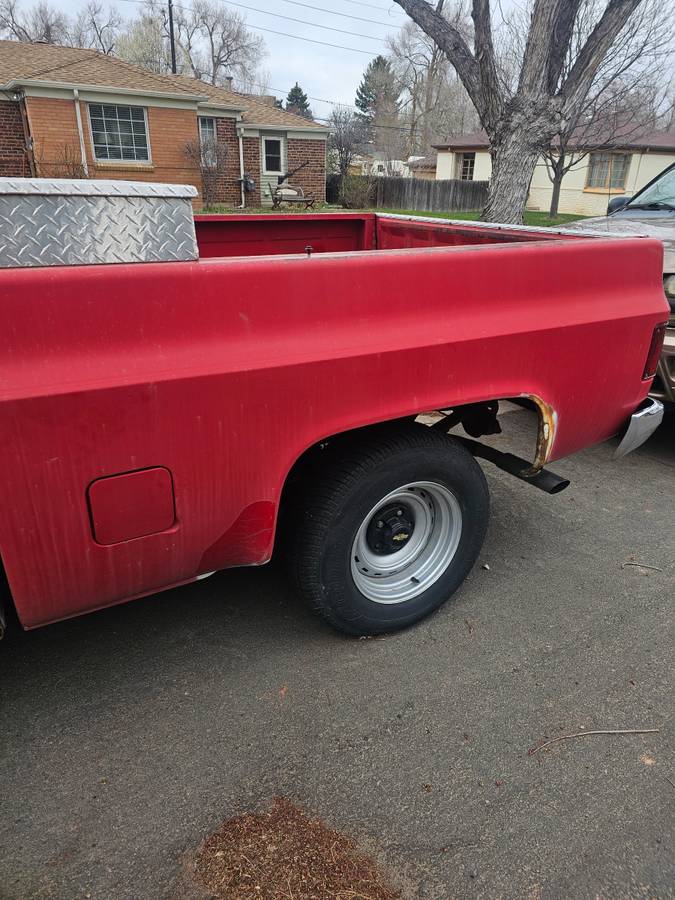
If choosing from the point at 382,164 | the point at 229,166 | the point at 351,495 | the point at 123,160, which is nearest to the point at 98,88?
the point at 123,160

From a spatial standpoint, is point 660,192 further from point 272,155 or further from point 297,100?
point 297,100

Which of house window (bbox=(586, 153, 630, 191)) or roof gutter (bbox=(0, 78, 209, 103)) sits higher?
roof gutter (bbox=(0, 78, 209, 103))

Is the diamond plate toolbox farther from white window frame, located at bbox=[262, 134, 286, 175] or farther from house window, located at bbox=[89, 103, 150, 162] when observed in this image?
white window frame, located at bbox=[262, 134, 286, 175]

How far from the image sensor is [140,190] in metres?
1.74

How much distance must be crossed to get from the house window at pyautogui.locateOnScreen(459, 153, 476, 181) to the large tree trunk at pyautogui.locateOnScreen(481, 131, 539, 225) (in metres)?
31.1

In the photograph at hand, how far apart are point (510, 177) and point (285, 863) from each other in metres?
8.11

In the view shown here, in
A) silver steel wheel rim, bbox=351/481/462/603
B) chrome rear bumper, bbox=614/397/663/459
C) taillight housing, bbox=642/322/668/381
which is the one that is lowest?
silver steel wheel rim, bbox=351/481/462/603

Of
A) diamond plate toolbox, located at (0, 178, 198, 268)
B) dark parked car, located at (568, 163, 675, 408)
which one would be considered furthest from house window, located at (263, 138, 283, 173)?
diamond plate toolbox, located at (0, 178, 198, 268)

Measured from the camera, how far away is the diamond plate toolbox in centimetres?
158

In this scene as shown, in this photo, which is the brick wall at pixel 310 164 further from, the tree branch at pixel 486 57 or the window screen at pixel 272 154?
the tree branch at pixel 486 57

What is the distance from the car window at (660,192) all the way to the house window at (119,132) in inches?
709

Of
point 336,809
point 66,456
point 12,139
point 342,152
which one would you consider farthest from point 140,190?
point 342,152

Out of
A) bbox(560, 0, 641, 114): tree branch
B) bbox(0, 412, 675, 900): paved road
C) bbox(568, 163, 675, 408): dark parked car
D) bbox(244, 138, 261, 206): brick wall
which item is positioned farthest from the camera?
bbox(244, 138, 261, 206): brick wall

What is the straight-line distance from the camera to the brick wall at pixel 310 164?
24.3 meters
